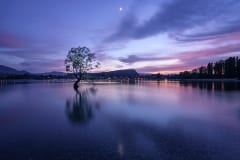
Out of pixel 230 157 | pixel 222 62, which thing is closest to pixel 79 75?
pixel 230 157

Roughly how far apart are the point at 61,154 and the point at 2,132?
4.09m

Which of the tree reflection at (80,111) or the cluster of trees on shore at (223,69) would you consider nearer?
the tree reflection at (80,111)

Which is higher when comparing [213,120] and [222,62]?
[222,62]

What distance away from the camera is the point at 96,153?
5879 millimetres

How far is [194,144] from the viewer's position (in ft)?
21.9

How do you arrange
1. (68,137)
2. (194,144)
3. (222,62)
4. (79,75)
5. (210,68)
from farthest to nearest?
(210,68) → (222,62) → (79,75) → (68,137) → (194,144)

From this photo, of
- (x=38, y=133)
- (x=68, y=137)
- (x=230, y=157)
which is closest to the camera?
(x=230, y=157)

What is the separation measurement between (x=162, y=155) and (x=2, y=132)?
22.1 ft

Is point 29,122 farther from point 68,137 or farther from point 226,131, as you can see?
point 226,131

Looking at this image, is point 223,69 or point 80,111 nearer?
point 80,111

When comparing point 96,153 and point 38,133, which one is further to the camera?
point 38,133

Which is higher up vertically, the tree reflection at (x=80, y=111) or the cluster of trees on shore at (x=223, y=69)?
the cluster of trees on shore at (x=223, y=69)

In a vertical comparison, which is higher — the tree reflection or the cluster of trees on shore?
the cluster of trees on shore

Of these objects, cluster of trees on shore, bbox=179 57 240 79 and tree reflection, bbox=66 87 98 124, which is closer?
tree reflection, bbox=66 87 98 124
